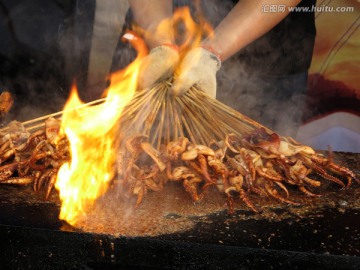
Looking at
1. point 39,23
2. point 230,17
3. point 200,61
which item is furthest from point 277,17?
point 39,23

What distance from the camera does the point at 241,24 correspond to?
11.2ft

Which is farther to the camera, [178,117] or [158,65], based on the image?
[158,65]

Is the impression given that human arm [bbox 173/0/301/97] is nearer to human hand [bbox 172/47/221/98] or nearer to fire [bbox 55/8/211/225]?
human hand [bbox 172/47/221/98]

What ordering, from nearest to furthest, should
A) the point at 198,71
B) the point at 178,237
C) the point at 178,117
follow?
1. the point at 178,237
2. the point at 178,117
3. the point at 198,71

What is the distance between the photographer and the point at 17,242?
1.81m

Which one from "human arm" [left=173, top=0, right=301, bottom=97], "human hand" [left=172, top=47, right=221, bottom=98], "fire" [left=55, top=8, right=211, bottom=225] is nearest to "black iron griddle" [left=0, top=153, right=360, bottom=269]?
"fire" [left=55, top=8, right=211, bottom=225]

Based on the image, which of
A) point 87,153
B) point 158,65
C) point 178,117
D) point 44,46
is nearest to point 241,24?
point 158,65

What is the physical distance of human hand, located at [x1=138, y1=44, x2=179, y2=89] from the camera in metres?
2.93

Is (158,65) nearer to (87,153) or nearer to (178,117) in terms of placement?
(178,117)

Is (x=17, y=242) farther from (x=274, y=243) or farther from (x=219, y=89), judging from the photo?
(x=219, y=89)

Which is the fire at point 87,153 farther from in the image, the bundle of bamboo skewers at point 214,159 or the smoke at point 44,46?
the smoke at point 44,46

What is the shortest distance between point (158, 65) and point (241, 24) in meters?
0.89

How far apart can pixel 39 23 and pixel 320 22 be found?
156 inches

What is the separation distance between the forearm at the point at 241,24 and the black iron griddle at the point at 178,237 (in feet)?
5.66
